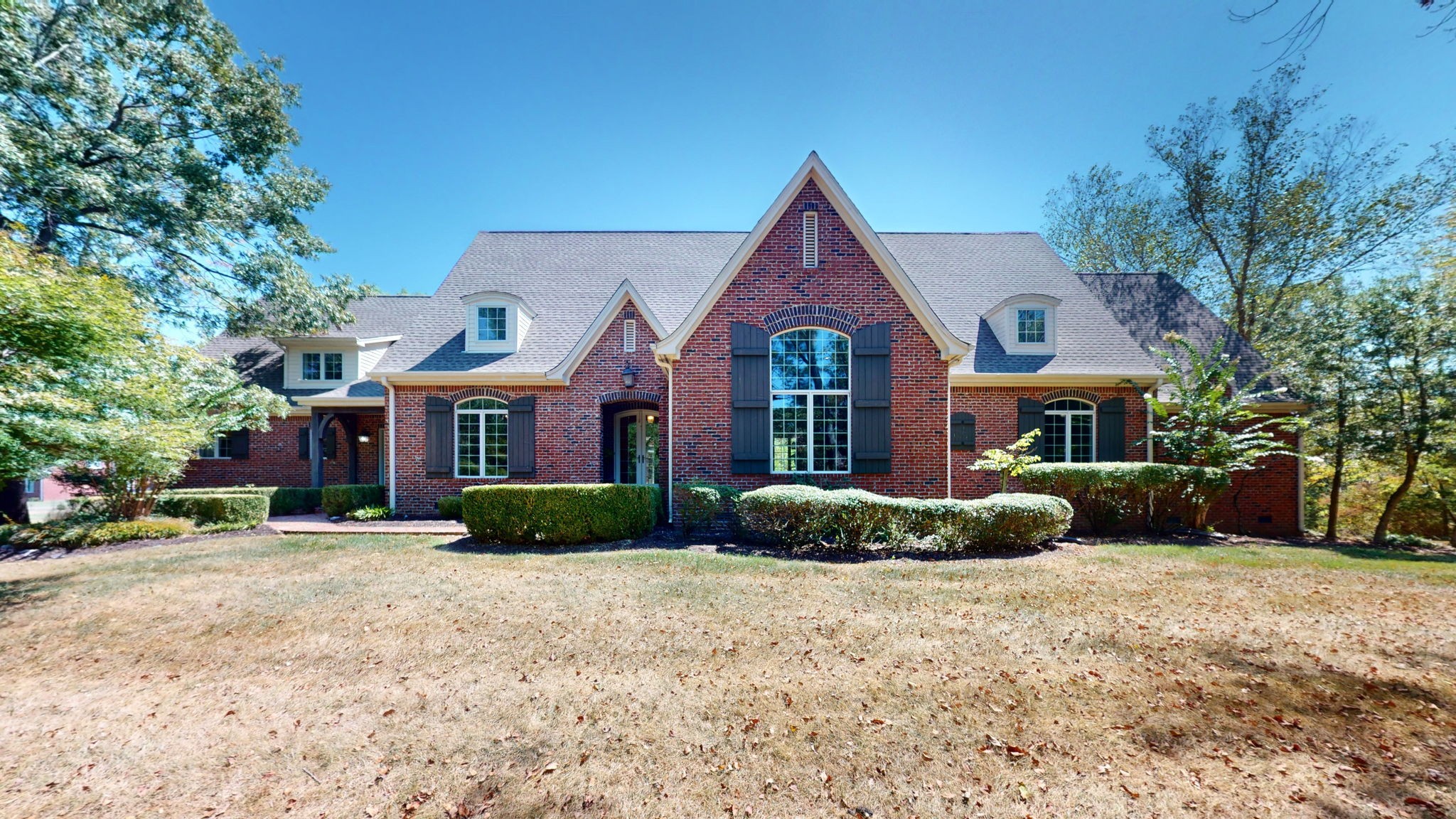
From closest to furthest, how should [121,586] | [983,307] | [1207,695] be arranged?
[1207,695] < [121,586] < [983,307]

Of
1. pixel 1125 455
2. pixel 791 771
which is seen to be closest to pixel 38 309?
pixel 791 771

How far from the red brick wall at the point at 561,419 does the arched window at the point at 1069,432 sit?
29.8 feet

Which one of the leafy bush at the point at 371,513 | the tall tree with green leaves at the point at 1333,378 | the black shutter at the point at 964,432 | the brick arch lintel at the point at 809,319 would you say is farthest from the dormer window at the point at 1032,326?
the leafy bush at the point at 371,513

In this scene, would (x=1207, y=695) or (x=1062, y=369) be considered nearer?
(x=1207, y=695)

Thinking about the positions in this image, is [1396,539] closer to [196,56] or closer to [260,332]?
[260,332]

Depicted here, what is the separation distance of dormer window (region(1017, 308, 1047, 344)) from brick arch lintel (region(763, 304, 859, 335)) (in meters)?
5.33

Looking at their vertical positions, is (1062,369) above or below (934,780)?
above

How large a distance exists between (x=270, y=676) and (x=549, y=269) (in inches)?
517

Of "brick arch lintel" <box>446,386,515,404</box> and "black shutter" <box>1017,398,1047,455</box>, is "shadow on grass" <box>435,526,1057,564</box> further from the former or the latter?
"brick arch lintel" <box>446,386,515,404</box>

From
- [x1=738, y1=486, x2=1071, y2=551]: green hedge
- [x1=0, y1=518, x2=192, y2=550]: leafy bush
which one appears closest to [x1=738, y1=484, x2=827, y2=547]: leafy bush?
[x1=738, y1=486, x2=1071, y2=551]: green hedge

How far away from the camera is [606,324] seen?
12.1 metres

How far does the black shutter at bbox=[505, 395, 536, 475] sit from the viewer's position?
12.4m

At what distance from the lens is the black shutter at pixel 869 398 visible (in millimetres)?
10312

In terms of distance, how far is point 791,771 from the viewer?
120 inches
